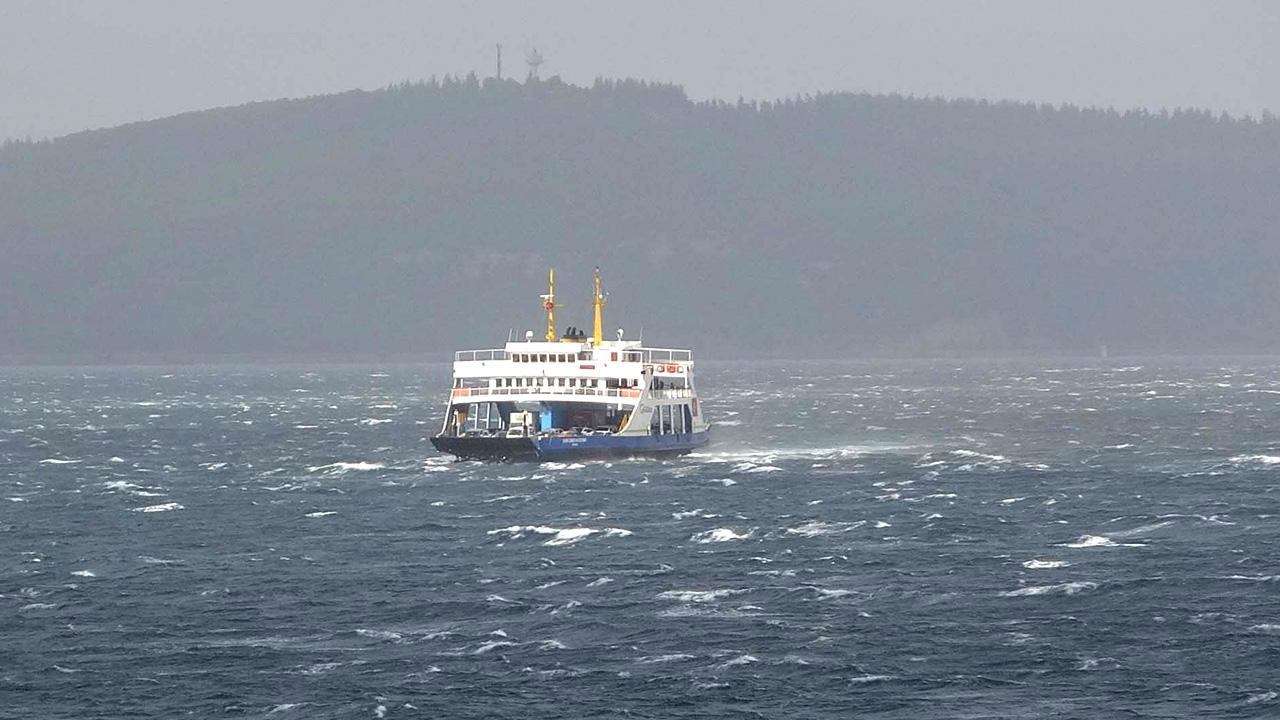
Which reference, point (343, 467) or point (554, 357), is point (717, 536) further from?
point (343, 467)

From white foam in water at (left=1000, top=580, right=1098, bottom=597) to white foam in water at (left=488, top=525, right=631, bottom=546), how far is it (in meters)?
21.1

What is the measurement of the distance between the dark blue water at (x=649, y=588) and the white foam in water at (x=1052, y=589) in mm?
498

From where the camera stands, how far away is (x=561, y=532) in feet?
290

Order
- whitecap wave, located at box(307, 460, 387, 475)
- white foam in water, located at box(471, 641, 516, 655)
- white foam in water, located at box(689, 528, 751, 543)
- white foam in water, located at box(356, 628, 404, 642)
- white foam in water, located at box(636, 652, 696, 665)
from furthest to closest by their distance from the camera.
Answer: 1. whitecap wave, located at box(307, 460, 387, 475)
2. white foam in water, located at box(689, 528, 751, 543)
3. white foam in water, located at box(356, 628, 404, 642)
4. white foam in water, located at box(471, 641, 516, 655)
5. white foam in water, located at box(636, 652, 696, 665)

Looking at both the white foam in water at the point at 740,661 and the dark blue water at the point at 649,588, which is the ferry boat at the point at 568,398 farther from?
the white foam in water at the point at 740,661

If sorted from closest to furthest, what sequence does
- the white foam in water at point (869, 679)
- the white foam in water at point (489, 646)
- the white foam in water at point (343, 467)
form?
1. the white foam in water at point (869, 679)
2. the white foam in water at point (489, 646)
3. the white foam in water at point (343, 467)

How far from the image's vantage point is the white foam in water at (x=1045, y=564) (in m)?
76.6

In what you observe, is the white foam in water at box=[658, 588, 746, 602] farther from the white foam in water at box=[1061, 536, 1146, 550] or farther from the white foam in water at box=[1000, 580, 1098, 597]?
the white foam in water at box=[1061, 536, 1146, 550]

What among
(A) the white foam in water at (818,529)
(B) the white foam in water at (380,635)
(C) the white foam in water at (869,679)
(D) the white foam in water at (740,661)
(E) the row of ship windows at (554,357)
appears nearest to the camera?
(C) the white foam in water at (869,679)

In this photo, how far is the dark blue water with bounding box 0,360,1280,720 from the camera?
185 ft

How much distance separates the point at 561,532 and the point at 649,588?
52.6 feet

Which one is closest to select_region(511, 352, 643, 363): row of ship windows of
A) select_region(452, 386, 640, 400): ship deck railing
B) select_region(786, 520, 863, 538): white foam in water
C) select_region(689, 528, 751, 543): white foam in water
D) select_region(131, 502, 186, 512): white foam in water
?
select_region(452, 386, 640, 400): ship deck railing

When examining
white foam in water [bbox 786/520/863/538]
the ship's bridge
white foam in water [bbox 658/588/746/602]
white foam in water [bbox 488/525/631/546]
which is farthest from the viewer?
the ship's bridge

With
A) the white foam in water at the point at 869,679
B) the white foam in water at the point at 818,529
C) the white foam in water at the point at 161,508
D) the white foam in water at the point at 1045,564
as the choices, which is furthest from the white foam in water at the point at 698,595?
the white foam in water at the point at 161,508
